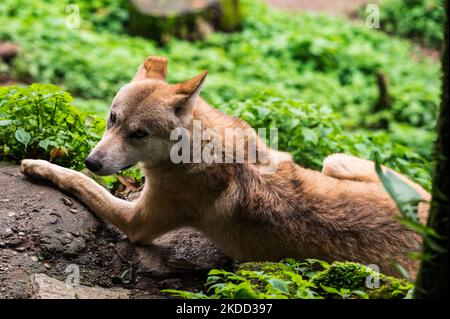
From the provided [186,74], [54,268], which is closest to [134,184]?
[54,268]

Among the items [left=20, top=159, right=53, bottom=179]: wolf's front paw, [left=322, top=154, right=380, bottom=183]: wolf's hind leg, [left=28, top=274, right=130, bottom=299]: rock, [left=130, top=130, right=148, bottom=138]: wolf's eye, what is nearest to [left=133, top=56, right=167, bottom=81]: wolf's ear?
[left=130, top=130, right=148, bottom=138]: wolf's eye

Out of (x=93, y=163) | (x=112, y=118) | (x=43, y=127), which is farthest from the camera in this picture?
(x=43, y=127)

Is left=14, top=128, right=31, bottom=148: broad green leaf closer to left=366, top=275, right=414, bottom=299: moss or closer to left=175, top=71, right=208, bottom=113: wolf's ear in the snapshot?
left=175, top=71, right=208, bottom=113: wolf's ear

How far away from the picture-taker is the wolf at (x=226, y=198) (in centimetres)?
556

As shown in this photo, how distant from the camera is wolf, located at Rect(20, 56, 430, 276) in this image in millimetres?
5559

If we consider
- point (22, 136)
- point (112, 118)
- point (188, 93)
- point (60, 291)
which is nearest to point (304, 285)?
point (60, 291)

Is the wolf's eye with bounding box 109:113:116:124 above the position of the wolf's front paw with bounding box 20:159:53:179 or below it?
above

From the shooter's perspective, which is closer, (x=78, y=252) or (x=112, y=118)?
(x=78, y=252)

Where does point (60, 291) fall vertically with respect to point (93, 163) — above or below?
below

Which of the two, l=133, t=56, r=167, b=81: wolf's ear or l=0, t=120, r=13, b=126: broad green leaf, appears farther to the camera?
l=133, t=56, r=167, b=81: wolf's ear

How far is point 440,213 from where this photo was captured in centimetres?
354

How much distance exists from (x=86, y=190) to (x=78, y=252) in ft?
2.27

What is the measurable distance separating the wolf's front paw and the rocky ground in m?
0.09

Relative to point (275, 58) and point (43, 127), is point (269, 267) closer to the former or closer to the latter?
point (43, 127)
